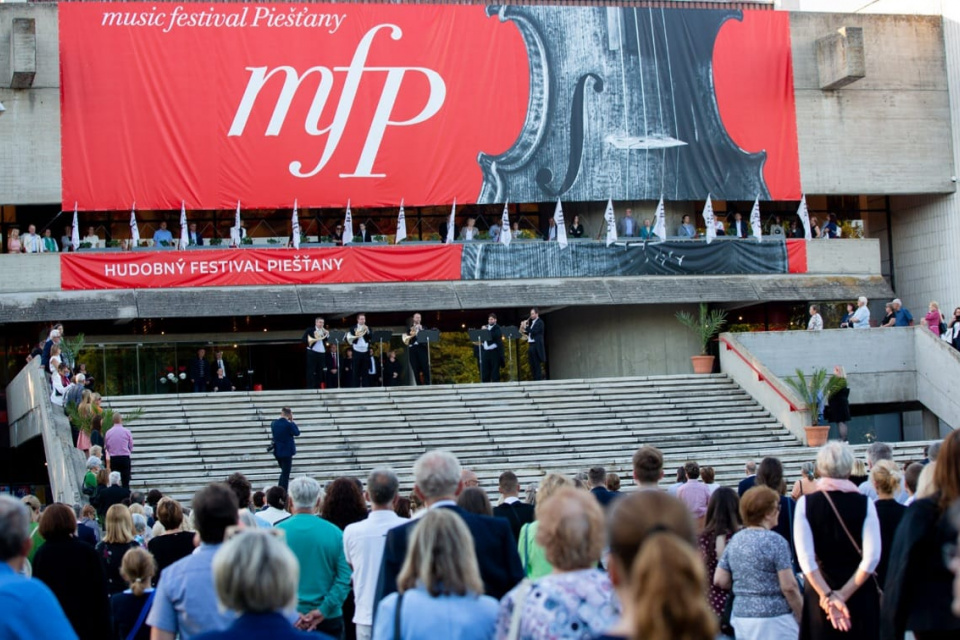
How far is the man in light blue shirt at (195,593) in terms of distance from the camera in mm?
6289

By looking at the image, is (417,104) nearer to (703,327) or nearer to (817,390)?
(703,327)

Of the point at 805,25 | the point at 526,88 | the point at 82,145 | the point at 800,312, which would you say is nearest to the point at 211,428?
the point at 82,145

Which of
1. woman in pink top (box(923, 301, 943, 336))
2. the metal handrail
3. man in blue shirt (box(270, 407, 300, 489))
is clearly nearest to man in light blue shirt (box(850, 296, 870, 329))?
woman in pink top (box(923, 301, 943, 336))

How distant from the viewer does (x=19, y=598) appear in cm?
532

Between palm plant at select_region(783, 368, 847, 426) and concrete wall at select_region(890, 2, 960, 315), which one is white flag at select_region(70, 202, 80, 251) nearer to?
palm plant at select_region(783, 368, 847, 426)

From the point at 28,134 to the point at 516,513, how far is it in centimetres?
2438

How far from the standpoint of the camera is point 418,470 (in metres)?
6.64

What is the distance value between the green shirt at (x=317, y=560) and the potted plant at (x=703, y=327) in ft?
78.2

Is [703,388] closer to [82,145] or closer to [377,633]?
[82,145]

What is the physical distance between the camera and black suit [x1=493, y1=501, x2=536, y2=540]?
9.73 meters

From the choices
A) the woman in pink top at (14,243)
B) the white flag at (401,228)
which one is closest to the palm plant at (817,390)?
the white flag at (401,228)

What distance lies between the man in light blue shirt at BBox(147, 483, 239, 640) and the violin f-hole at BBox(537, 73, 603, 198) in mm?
27704

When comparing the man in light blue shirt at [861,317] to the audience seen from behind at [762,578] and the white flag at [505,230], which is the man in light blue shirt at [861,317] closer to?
the white flag at [505,230]

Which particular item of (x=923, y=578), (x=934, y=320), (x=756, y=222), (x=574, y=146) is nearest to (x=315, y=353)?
(x=574, y=146)
